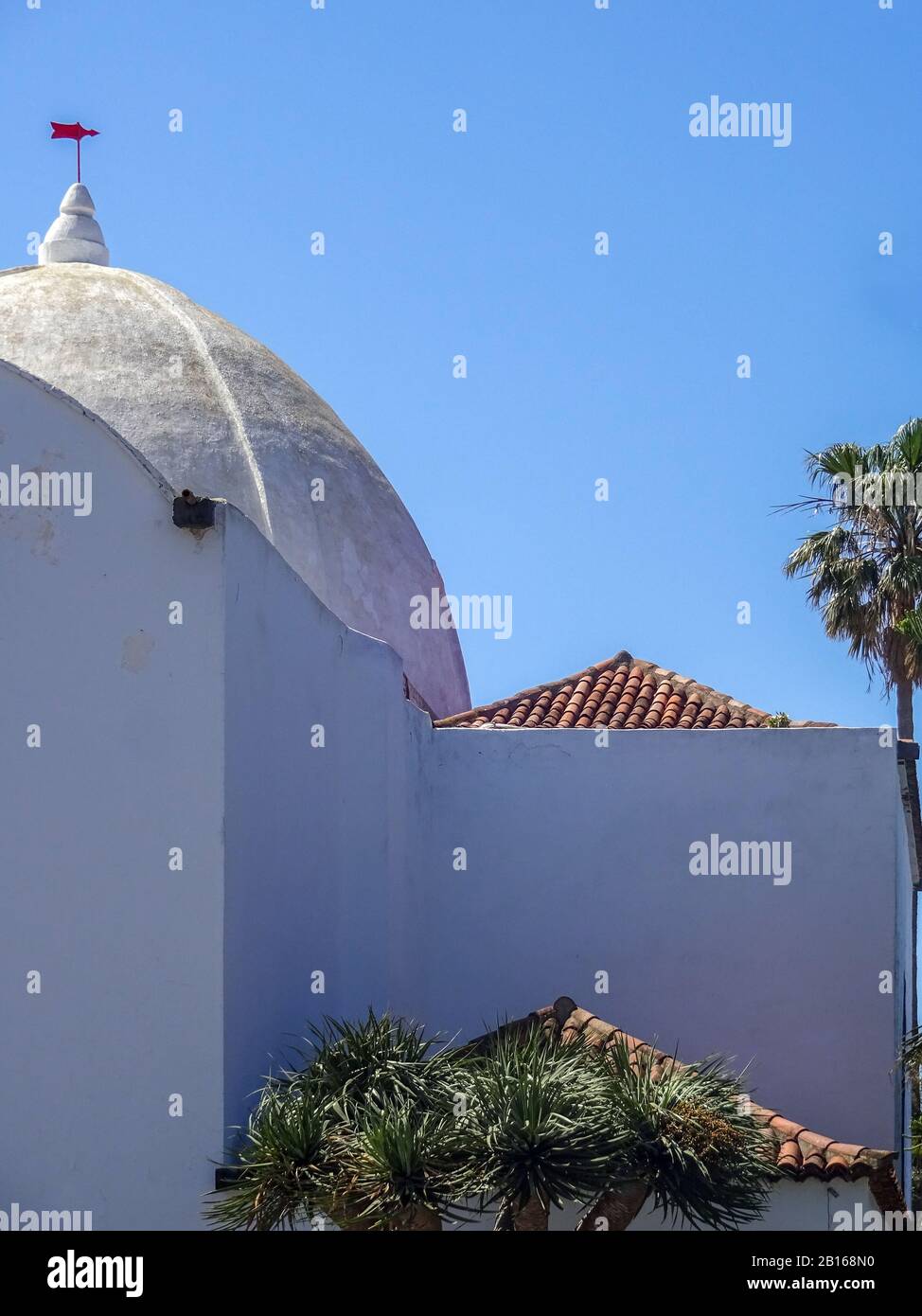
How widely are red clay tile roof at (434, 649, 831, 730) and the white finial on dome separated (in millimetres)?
6070

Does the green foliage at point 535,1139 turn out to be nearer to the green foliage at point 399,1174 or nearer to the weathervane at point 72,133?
the green foliage at point 399,1174

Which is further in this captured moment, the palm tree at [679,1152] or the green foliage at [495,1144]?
the palm tree at [679,1152]

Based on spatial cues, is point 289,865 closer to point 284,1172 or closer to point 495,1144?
point 284,1172

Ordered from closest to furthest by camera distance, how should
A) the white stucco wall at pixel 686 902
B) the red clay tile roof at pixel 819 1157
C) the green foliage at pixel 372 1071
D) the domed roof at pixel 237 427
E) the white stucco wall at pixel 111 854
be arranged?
the green foliage at pixel 372 1071, the white stucco wall at pixel 111 854, the red clay tile roof at pixel 819 1157, the white stucco wall at pixel 686 902, the domed roof at pixel 237 427

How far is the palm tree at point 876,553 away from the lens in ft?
77.6

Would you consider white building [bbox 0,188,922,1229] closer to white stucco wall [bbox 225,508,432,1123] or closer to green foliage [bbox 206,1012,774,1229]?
white stucco wall [bbox 225,508,432,1123]

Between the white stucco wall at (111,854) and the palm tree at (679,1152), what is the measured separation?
2.40 meters

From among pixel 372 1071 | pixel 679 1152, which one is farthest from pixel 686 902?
pixel 679 1152

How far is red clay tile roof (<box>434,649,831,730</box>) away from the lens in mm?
16734

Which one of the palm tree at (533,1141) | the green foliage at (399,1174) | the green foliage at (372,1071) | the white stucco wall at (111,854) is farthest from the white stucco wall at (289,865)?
the palm tree at (533,1141)

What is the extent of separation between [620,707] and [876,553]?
8.25m
